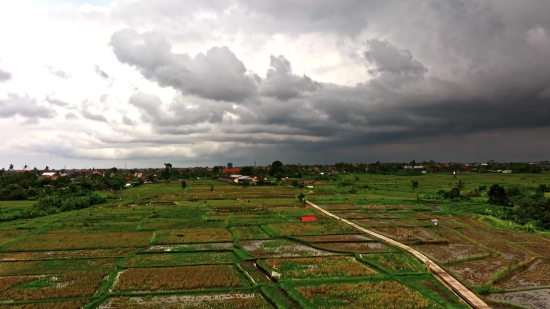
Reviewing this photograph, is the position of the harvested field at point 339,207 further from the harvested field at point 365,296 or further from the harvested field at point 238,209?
the harvested field at point 365,296

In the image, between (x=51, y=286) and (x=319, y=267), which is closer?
(x=51, y=286)

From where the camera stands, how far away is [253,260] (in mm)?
21328

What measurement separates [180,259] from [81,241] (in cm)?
1016

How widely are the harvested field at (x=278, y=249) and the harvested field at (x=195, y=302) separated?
629 cm

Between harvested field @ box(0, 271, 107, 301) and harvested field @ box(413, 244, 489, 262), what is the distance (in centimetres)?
2060

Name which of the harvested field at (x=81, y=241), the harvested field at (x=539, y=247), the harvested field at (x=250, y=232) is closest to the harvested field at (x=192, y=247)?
the harvested field at (x=81, y=241)

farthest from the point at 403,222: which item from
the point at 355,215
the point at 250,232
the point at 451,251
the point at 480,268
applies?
the point at 250,232

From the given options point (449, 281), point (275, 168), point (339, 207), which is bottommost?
point (449, 281)

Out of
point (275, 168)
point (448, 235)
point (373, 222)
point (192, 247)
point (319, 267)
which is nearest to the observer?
point (319, 267)

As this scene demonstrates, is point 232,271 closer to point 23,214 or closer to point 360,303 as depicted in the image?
point 360,303

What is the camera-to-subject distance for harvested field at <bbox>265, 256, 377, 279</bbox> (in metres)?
18.5

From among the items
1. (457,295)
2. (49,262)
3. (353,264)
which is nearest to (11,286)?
(49,262)

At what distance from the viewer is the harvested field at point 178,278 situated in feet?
55.3

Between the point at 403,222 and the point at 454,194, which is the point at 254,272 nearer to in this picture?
Result: the point at 403,222
